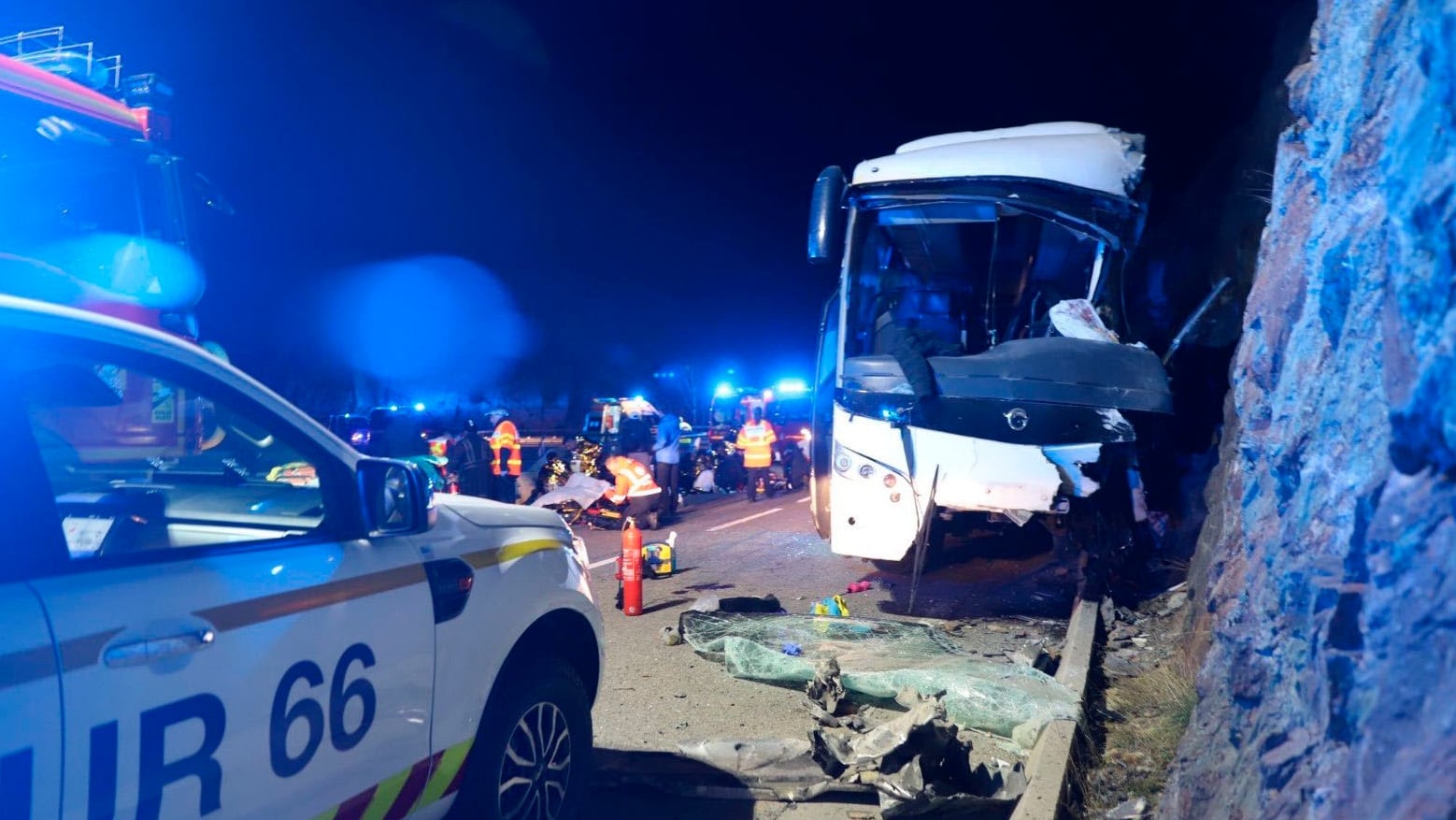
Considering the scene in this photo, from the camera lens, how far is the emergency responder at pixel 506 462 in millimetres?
15016

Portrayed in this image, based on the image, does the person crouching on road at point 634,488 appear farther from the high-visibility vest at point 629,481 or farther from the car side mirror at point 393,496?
the car side mirror at point 393,496

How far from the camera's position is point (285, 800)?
7.59 feet

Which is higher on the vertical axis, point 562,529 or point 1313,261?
point 1313,261

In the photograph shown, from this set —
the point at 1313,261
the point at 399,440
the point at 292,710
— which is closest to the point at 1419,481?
the point at 1313,261

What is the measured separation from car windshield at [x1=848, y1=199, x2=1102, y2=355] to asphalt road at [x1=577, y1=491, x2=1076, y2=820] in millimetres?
2264

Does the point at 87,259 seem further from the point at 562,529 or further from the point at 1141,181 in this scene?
the point at 1141,181

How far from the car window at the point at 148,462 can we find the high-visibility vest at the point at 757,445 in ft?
45.3

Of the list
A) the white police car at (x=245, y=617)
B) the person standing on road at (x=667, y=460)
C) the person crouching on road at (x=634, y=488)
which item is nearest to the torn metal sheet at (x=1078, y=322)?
the white police car at (x=245, y=617)

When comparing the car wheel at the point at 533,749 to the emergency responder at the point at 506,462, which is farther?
the emergency responder at the point at 506,462

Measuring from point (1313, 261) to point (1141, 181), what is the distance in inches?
211

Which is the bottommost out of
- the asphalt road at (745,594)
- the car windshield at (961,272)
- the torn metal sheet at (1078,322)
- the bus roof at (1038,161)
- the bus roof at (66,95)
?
the asphalt road at (745,594)

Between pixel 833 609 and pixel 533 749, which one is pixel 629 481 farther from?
pixel 533 749

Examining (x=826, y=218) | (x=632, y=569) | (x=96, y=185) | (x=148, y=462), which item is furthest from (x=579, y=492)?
(x=148, y=462)

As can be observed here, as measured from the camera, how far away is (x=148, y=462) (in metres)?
3.44
